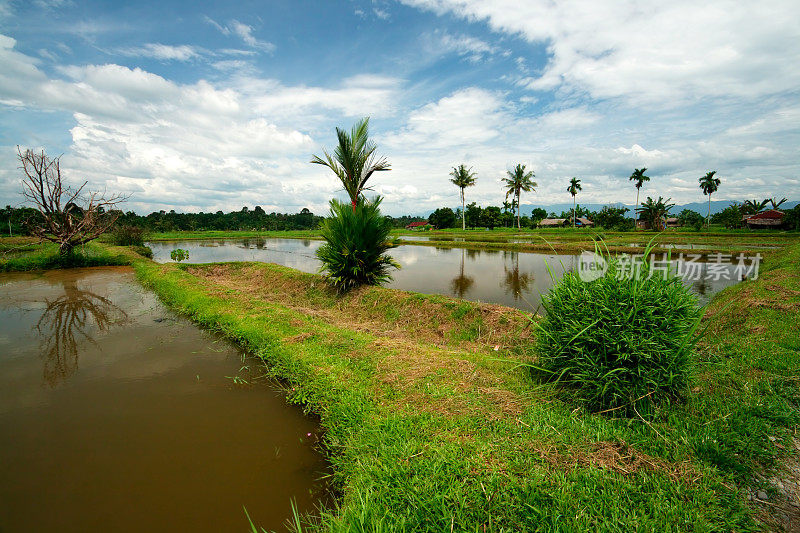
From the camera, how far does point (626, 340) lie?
2.60m

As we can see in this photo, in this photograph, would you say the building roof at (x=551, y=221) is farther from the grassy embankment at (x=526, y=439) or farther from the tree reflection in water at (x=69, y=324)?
the tree reflection in water at (x=69, y=324)

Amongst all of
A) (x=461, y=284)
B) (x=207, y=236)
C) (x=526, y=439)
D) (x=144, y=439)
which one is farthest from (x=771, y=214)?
(x=207, y=236)

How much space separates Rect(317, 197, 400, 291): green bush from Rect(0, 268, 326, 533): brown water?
10.6 feet

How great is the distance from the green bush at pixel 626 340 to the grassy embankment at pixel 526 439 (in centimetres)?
18

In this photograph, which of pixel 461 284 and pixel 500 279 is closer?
pixel 461 284

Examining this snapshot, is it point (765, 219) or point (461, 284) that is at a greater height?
point (765, 219)

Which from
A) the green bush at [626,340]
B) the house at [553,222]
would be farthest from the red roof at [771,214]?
the green bush at [626,340]

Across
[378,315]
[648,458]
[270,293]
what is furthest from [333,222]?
[648,458]

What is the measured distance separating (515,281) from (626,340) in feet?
32.1

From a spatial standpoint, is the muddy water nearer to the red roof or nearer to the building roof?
the red roof

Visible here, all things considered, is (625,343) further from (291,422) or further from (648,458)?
(291,422)

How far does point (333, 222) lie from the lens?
26.5ft

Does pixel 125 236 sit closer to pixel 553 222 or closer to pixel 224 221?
pixel 224 221

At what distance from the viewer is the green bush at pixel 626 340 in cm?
261
